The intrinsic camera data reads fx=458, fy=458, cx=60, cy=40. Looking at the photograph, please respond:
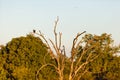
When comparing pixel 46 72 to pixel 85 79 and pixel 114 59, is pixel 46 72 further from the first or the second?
pixel 114 59

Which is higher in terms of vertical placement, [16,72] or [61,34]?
[16,72]

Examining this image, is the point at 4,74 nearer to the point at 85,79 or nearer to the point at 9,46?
the point at 9,46

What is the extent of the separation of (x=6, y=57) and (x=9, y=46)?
74.4 inches

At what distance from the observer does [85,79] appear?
7319 centimetres

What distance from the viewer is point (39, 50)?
69.6 m

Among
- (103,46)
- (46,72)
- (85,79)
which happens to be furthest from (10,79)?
(103,46)

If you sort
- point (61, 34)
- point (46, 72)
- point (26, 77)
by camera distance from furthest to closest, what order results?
point (46, 72)
point (26, 77)
point (61, 34)

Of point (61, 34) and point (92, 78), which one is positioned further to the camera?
point (92, 78)

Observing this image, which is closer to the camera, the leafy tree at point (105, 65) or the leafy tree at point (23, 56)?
the leafy tree at point (23, 56)

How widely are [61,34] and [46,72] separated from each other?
138 ft

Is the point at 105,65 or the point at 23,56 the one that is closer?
the point at 23,56

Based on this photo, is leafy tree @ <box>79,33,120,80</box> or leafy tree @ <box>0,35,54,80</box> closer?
leafy tree @ <box>0,35,54,80</box>

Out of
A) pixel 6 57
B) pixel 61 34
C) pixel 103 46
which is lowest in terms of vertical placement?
pixel 61 34

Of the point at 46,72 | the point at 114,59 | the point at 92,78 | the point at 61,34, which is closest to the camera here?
the point at 61,34
